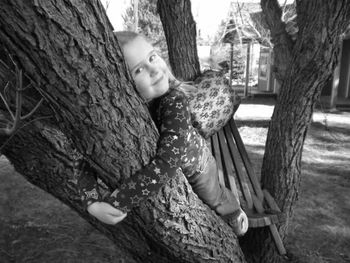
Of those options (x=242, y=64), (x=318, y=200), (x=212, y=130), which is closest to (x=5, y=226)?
(x=212, y=130)

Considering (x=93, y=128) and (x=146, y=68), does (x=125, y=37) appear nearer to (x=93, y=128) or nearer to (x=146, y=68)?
(x=146, y=68)

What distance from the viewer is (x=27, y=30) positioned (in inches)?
35.8

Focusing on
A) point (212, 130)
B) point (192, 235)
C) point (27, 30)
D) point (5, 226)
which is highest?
point (27, 30)

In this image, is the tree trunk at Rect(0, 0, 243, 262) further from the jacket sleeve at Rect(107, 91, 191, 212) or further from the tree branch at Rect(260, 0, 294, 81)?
the tree branch at Rect(260, 0, 294, 81)

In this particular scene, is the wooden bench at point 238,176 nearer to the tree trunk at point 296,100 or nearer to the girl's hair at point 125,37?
the tree trunk at point 296,100

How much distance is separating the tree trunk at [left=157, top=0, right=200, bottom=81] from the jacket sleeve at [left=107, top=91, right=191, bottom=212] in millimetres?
1532

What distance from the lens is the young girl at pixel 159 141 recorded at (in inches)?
49.8

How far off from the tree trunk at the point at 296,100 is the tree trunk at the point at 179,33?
0.85 meters

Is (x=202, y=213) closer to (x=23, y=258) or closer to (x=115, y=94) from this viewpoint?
(x=115, y=94)

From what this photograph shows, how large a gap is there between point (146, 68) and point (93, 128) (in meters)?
0.39

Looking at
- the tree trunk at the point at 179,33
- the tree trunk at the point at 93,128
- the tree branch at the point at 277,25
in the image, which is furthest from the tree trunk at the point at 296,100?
the tree branch at the point at 277,25

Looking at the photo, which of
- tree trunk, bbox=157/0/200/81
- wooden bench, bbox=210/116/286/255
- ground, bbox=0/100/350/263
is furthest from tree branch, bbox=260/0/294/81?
wooden bench, bbox=210/116/286/255

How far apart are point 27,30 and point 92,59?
8.0 inches

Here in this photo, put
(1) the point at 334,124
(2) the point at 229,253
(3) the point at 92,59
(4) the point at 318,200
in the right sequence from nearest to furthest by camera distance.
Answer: (3) the point at 92,59, (2) the point at 229,253, (4) the point at 318,200, (1) the point at 334,124
